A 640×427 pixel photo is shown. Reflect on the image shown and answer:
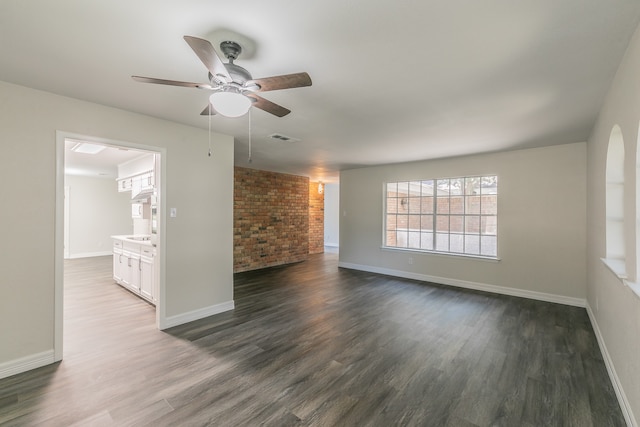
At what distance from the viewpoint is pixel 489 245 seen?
4855 millimetres

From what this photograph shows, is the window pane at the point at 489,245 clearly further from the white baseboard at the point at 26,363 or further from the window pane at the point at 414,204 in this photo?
the white baseboard at the point at 26,363

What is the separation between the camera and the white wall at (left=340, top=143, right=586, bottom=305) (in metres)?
4.02

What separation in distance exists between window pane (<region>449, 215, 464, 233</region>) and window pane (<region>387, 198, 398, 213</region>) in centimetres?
116

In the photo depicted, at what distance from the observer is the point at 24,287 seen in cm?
239

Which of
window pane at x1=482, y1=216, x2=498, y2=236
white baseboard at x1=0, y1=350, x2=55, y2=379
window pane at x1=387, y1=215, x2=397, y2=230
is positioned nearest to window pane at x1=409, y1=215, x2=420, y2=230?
window pane at x1=387, y1=215, x2=397, y2=230

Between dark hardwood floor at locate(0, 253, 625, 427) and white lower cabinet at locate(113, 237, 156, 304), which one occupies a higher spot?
white lower cabinet at locate(113, 237, 156, 304)

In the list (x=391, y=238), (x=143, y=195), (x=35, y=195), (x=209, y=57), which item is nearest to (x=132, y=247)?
(x=143, y=195)

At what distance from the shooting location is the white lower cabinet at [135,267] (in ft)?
13.1

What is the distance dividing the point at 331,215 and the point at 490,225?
655cm

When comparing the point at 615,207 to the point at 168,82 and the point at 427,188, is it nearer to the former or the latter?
the point at 427,188

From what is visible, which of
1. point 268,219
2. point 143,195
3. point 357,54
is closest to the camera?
point 357,54

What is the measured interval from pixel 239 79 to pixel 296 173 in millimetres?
5713

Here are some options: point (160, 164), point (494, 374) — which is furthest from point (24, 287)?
point (494, 374)

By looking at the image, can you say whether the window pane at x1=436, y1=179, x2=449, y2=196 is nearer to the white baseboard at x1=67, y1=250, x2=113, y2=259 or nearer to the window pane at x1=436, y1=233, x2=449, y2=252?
the window pane at x1=436, y1=233, x2=449, y2=252
